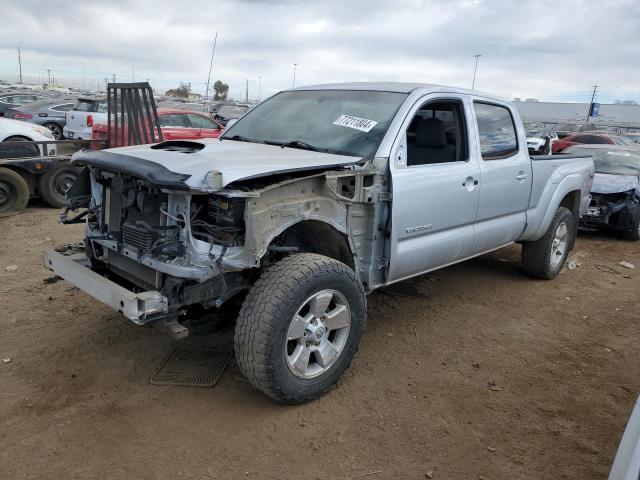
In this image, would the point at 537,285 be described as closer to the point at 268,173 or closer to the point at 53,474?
the point at 268,173

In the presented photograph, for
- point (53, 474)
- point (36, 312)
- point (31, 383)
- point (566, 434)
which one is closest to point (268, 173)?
point (53, 474)

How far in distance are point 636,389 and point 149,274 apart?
11.1ft

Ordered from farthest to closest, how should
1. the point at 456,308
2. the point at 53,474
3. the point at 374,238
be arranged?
the point at 456,308 → the point at 374,238 → the point at 53,474

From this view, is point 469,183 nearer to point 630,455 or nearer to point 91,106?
point 630,455

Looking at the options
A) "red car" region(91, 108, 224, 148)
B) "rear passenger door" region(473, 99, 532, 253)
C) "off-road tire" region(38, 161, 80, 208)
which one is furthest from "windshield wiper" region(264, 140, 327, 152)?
"red car" region(91, 108, 224, 148)

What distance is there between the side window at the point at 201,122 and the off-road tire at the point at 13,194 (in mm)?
5839

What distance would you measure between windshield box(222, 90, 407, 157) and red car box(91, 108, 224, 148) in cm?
768

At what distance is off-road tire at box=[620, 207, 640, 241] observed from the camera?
8.47 metres

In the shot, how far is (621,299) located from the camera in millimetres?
5668

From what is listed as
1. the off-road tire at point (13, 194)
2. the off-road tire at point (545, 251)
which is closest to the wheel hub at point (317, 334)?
the off-road tire at point (545, 251)

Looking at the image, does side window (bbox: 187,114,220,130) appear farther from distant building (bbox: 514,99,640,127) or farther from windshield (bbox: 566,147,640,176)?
distant building (bbox: 514,99,640,127)

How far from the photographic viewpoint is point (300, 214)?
326 cm

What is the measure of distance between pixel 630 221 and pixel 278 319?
7.56 metres

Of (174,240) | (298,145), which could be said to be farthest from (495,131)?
(174,240)
